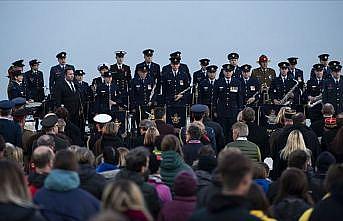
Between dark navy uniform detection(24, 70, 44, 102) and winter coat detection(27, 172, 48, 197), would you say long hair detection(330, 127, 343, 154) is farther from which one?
dark navy uniform detection(24, 70, 44, 102)

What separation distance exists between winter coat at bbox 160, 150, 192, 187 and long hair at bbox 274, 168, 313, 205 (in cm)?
125

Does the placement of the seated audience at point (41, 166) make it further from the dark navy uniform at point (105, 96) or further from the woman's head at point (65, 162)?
the dark navy uniform at point (105, 96)

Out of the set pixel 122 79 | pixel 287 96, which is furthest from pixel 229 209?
pixel 122 79

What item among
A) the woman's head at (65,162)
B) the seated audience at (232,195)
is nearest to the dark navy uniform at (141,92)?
the woman's head at (65,162)

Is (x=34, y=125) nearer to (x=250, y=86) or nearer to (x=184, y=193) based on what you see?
(x=250, y=86)

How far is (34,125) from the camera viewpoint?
A: 517 inches

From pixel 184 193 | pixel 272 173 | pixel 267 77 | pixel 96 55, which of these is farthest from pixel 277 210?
pixel 96 55

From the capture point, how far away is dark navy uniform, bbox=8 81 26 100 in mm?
13234

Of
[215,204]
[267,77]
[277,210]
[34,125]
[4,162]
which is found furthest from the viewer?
[267,77]

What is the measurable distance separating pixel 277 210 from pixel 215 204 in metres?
1.22

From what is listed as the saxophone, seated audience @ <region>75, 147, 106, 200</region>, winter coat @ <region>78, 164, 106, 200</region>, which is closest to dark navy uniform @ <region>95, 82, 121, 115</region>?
the saxophone

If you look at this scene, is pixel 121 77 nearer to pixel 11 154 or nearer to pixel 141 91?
pixel 141 91

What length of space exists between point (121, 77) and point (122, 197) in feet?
33.9

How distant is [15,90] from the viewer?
43.7 ft
